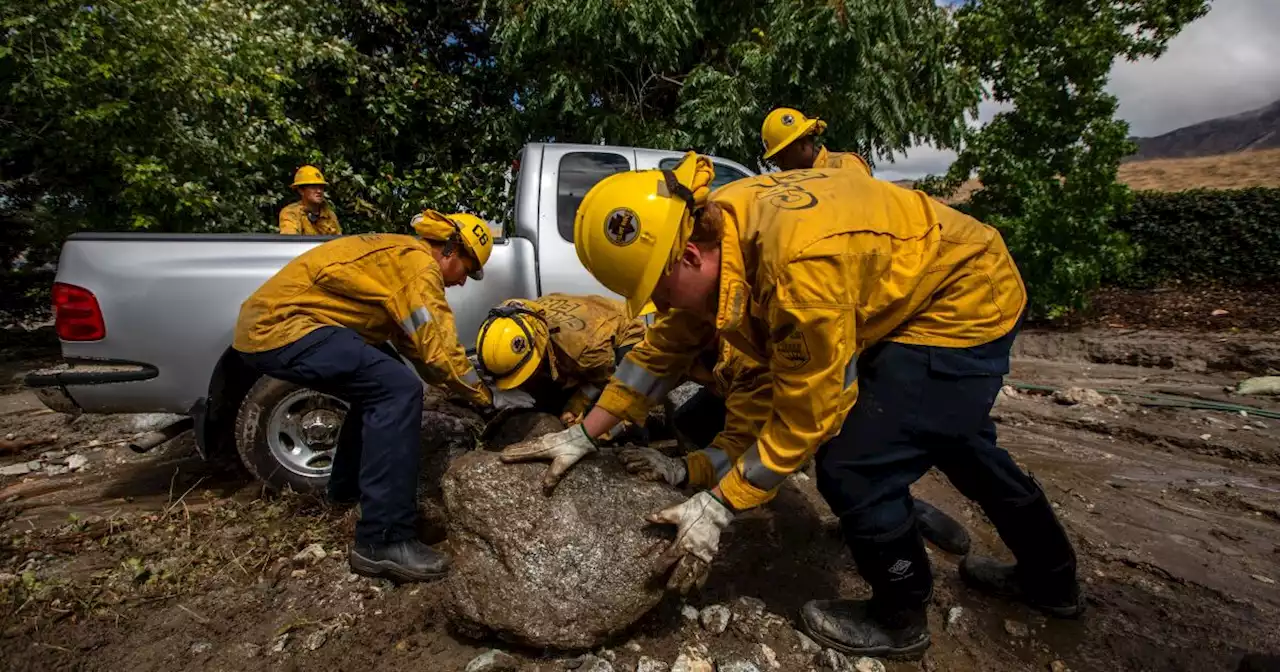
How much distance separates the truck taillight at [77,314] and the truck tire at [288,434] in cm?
70

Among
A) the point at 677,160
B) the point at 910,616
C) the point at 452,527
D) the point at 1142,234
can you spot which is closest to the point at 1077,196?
the point at 1142,234

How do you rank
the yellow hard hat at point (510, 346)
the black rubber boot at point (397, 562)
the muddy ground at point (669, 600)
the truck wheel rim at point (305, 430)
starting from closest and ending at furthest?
the muddy ground at point (669, 600), the black rubber boot at point (397, 562), the yellow hard hat at point (510, 346), the truck wheel rim at point (305, 430)

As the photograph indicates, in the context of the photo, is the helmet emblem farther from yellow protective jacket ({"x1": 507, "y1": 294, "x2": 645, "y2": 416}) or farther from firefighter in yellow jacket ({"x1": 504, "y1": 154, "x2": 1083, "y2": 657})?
yellow protective jacket ({"x1": 507, "y1": 294, "x2": 645, "y2": 416})

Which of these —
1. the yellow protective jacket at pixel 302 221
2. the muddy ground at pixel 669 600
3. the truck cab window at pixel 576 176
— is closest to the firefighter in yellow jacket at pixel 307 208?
the yellow protective jacket at pixel 302 221

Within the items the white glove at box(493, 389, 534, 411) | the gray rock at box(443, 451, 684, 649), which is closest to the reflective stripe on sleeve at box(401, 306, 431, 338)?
the gray rock at box(443, 451, 684, 649)

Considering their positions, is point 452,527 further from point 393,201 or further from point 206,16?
point 393,201

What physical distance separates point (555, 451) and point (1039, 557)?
5.59 ft

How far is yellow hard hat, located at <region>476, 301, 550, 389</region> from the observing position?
10.4ft

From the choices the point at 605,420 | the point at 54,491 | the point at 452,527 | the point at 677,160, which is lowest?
the point at 54,491

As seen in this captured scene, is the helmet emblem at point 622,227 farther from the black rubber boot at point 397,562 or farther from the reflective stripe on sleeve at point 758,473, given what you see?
the black rubber boot at point 397,562

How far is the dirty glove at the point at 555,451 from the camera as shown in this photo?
2246 mm

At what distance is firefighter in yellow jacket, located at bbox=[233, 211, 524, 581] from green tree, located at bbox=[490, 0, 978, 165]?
577 centimetres

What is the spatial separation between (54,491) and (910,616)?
442 centimetres

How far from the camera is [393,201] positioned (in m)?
8.62
